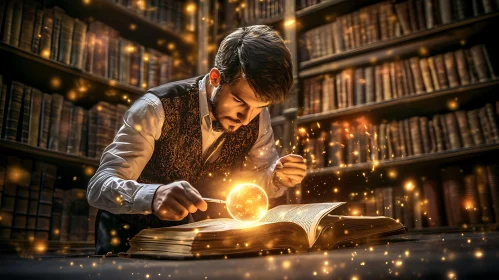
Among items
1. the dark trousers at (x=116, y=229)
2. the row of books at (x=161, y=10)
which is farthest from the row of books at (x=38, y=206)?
the row of books at (x=161, y=10)

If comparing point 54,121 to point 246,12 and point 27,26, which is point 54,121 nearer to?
point 27,26

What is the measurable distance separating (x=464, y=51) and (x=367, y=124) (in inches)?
23.7

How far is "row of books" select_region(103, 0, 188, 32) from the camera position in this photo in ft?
8.82

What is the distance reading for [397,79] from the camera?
2293 mm

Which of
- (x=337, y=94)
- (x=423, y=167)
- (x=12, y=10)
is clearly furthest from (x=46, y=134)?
(x=423, y=167)

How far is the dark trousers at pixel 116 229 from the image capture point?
128 cm

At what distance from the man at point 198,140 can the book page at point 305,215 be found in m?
0.20

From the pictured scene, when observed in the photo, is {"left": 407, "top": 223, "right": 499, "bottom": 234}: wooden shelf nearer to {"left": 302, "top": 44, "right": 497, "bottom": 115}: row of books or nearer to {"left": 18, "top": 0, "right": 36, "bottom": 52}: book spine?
{"left": 302, "top": 44, "right": 497, "bottom": 115}: row of books

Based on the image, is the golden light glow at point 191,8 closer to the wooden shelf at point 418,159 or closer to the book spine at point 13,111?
the book spine at point 13,111

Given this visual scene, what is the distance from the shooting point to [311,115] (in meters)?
2.52

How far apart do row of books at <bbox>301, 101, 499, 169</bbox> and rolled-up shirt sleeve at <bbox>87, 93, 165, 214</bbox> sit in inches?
49.8

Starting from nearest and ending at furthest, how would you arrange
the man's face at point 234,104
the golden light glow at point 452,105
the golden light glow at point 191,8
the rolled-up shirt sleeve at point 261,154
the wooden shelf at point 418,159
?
the man's face at point 234,104 < the rolled-up shirt sleeve at point 261,154 < the wooden shelf at point 418,159 < the golden light glow at point 452,105 < the golden light glow at point 191,8

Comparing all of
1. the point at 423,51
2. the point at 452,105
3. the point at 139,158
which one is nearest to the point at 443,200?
the point at 452,105

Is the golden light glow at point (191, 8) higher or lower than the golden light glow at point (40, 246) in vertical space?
higher
